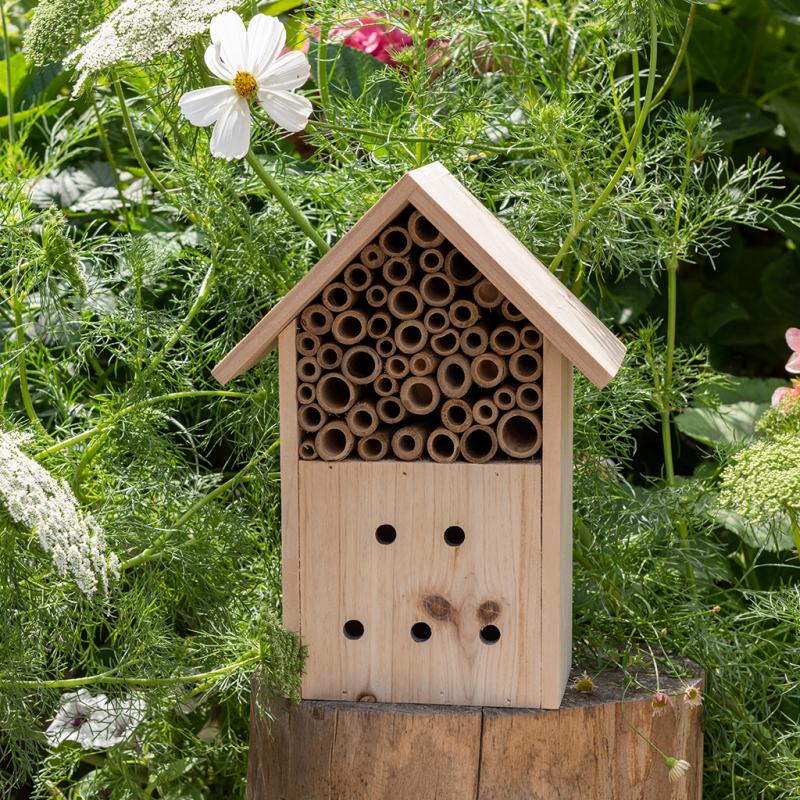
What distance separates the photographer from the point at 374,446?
1.58 m

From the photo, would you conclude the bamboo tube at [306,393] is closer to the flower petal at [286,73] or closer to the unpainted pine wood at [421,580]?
the unpainted pine wood at [421,580]

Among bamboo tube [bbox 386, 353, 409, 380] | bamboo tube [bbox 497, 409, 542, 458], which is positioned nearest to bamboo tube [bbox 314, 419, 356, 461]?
bamboo tube [bbox 386, 353, 409, 380]

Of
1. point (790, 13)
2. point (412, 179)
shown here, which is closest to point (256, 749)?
point (412, 179)

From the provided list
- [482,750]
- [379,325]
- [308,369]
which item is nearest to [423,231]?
[379,325]

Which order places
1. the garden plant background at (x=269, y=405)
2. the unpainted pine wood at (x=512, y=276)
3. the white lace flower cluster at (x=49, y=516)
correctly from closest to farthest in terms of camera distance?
the white lace flower cluster at (x=49, y=516), the unpainted pine wood at (x=512, y=276), the garden plant background at (x=269, y=405)

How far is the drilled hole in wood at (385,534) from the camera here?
159 cm

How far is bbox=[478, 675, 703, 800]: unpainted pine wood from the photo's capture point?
1553mm

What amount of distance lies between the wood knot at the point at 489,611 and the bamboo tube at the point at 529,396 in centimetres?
27

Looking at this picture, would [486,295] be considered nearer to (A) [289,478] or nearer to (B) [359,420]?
(B) [359,420]

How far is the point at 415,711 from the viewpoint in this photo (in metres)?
→ 1.57

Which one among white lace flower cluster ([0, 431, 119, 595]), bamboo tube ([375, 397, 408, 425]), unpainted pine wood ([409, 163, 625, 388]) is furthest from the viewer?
bamboo tube ([375, 397, 408, 425])

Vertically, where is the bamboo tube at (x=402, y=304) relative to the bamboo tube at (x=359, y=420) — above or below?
above

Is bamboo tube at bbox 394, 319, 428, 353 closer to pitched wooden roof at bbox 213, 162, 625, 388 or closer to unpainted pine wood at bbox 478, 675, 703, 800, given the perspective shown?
pitched wooden roof at bbox 213, 162, 625, 388

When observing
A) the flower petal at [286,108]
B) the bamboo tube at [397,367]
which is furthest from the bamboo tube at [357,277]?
the flower petal at [286,108]
